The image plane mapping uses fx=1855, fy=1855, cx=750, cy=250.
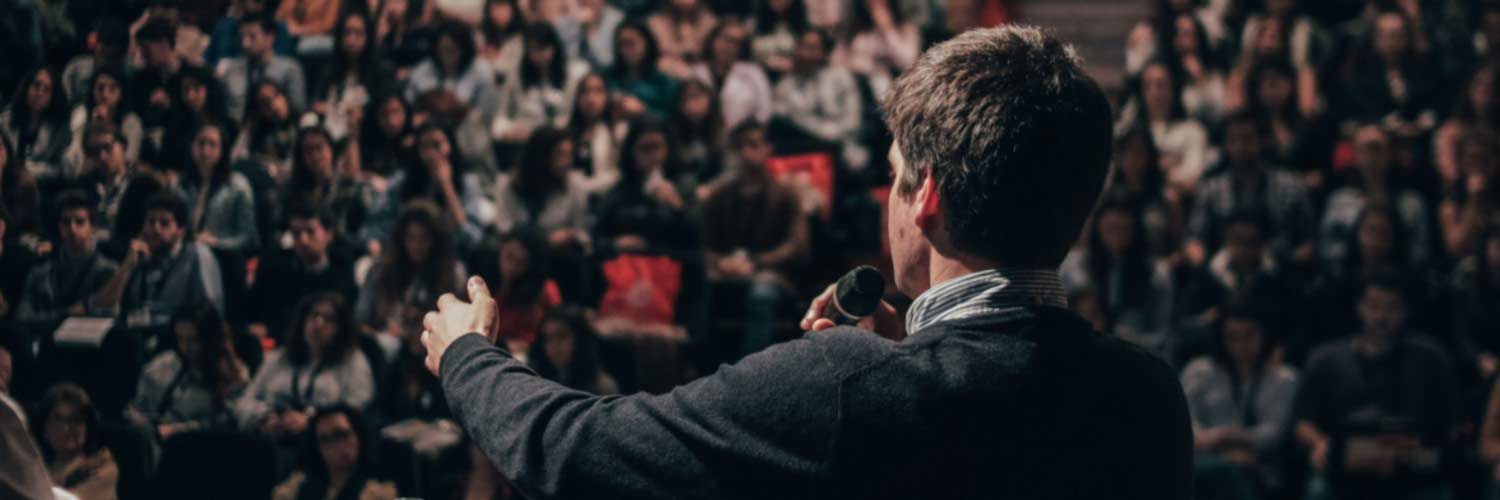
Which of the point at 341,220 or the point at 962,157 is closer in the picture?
the point at 962,157

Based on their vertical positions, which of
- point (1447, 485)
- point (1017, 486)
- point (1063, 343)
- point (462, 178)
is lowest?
point (1447, 485)

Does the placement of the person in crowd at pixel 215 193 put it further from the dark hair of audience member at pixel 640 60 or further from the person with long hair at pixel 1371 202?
the person with long hair at pixel 1371 202

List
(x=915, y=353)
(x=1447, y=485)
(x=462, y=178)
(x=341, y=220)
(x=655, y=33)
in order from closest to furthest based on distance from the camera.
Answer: (x=915, y=353), (x=341, y=220), (x=462, y=178), (x=1447, y=485), (x=655, y=33)

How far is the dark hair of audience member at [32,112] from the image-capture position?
99.0 inches

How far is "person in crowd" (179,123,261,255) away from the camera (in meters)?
2.75

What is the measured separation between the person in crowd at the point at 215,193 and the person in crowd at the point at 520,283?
702mm

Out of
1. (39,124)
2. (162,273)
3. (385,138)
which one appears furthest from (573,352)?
Answer: (39,124)

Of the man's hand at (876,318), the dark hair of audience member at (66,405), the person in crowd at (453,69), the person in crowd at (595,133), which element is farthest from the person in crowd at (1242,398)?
the dark hair of audience member at (66,405)

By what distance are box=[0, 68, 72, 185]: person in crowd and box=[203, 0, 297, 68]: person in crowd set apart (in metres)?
0.25

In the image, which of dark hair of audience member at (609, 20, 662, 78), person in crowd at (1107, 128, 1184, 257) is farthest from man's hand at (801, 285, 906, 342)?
person in crowd at (1107, 128, 1184, 257)

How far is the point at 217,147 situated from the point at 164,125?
88mm

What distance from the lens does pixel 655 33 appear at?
271 inches

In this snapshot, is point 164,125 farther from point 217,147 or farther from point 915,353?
point 915,353

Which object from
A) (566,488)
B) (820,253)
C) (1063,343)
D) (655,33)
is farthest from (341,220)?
(655,33)
